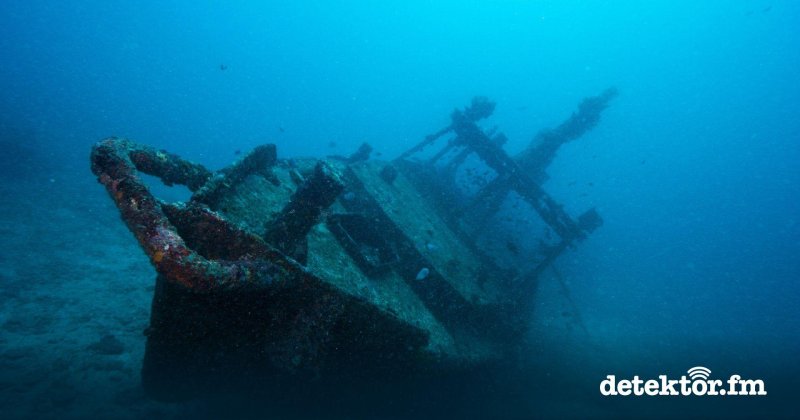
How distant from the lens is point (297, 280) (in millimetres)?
2746

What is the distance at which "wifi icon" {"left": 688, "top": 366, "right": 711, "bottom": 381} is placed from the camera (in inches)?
565

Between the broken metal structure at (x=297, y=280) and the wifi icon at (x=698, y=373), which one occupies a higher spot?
the wifi icon at (x=698, y=373)

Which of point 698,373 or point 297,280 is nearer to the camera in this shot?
point 297,280

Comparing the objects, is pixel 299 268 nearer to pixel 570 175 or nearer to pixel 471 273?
pixel 471 273

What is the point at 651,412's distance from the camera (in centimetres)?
1029

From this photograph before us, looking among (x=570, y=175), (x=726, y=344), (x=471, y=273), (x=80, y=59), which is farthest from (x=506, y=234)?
(x=570, y=175)

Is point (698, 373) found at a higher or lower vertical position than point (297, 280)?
higher

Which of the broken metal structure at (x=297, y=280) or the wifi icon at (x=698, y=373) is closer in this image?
the broken metal structure at (x=297, y=280)

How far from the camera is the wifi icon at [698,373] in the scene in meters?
14.4

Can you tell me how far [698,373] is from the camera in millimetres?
15148

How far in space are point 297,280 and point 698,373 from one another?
19.3 meters

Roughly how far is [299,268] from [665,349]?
73.4 ft

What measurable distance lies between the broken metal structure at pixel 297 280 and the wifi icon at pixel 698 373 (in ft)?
34.7

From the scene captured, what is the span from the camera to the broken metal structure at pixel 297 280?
2420mm
